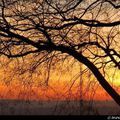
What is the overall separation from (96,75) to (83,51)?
69 cm

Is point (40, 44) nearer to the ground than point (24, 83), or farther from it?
farther from it

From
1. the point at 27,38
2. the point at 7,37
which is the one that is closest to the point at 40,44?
the point at 27,38

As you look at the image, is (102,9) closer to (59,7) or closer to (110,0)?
(110,0)

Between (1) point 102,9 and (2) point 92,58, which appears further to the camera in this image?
(2) point 92,58

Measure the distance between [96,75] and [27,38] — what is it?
1898mm

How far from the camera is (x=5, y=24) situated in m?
7.35

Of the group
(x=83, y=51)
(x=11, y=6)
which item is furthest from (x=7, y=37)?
(x=83, y=51)

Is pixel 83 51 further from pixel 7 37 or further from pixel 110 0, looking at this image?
pixel 7 37

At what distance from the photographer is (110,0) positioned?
706 cm

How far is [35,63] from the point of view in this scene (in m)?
7.31

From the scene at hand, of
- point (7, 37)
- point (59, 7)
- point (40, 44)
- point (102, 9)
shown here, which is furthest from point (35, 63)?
point (102, 9)

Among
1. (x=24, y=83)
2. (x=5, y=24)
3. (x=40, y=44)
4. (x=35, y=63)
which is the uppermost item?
(x=5, y=24)

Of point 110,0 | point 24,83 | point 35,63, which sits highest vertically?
point 110,0

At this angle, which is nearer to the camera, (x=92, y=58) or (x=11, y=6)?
(x=11, y=6)
